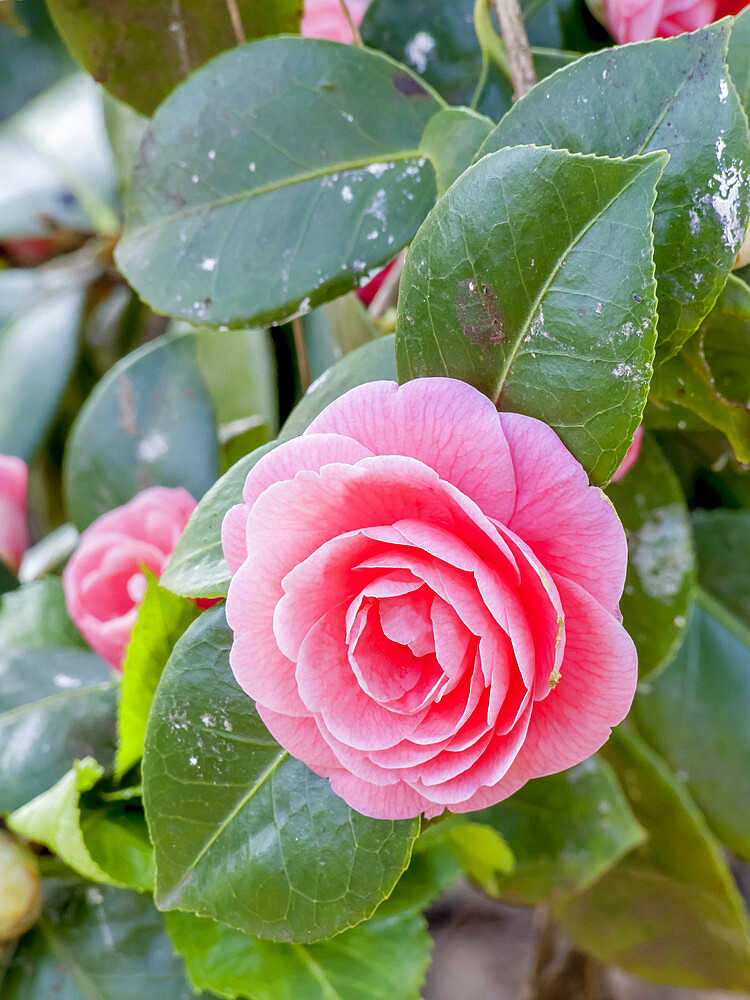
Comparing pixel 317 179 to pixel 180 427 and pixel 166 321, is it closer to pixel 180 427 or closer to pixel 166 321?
pixel 180 427

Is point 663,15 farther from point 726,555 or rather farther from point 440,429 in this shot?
point 726,555

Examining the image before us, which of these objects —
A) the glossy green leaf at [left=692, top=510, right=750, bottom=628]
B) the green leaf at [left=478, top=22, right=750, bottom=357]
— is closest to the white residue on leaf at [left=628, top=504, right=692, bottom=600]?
the glossy green leaf at [left=692, top=510, right=750, bottom=628]

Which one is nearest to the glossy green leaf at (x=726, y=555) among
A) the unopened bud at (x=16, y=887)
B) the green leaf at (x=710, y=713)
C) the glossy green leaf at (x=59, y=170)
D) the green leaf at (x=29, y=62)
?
the green leaf at (x=710, y=713)

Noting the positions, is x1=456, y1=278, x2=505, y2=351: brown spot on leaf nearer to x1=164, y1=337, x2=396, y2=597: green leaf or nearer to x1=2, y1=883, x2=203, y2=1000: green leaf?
x1=164, y1=337, x2=396, y2=597: green leaf

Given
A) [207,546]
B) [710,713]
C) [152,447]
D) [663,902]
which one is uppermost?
[207,546]

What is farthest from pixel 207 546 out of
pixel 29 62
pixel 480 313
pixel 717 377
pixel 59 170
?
pixel 29 62
